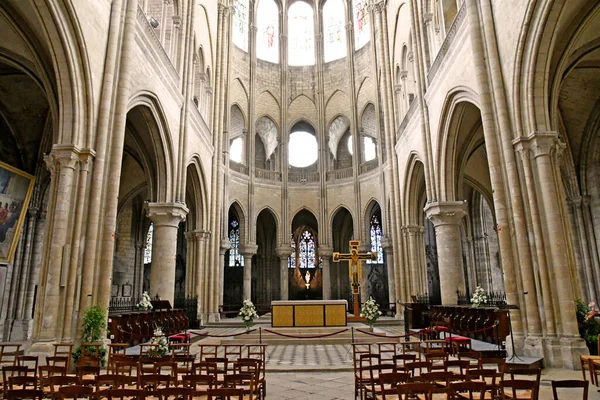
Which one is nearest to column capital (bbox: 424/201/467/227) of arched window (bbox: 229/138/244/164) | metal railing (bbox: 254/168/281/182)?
metal railing (bbox: 254/168/281/182)

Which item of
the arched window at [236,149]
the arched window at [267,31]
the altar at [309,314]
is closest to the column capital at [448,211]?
the altar at [309,314]

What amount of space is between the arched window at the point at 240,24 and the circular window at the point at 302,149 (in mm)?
7353

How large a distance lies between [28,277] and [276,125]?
18347 mm

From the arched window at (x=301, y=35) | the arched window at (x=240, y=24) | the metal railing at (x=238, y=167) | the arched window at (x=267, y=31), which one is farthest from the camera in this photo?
the arched window at (x=301, y=35)

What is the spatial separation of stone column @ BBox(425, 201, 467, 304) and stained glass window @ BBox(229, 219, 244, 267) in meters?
18.9

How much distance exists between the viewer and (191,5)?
62.6 feet

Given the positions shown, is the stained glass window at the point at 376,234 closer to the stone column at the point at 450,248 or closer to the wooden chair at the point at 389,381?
the stone column at the point at 450,248

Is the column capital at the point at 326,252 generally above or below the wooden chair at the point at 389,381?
above

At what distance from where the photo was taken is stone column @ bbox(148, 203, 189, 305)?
16.6 m

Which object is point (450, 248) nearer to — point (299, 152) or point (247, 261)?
point (247, 261)

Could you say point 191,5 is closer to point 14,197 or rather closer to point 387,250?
point 14,197

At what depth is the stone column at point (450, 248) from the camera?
16219 millimetres

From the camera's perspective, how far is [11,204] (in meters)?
15.1

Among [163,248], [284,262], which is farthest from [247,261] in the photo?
[163,248]
